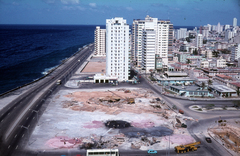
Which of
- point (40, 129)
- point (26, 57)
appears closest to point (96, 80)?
point (40, 129)

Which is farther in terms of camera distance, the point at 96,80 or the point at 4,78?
the point at 4,78

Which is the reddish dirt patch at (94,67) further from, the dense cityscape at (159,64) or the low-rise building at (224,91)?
the low-rise building at (224,91)

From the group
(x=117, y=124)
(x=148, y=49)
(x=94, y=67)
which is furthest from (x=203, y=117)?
(x=94, y=67)

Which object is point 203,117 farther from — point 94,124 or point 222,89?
point 94,124

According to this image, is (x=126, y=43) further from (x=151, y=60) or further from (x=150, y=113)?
(x=150, y=113)

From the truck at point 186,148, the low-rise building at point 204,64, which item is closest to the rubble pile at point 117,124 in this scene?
the truck at point 186,148

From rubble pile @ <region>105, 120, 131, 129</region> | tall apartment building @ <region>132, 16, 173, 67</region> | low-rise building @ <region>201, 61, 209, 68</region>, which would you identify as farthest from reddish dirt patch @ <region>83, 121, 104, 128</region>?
low-rise building @ <region>201, 61, 209, 68</region>

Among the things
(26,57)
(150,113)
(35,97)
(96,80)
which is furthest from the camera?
(26,57)
